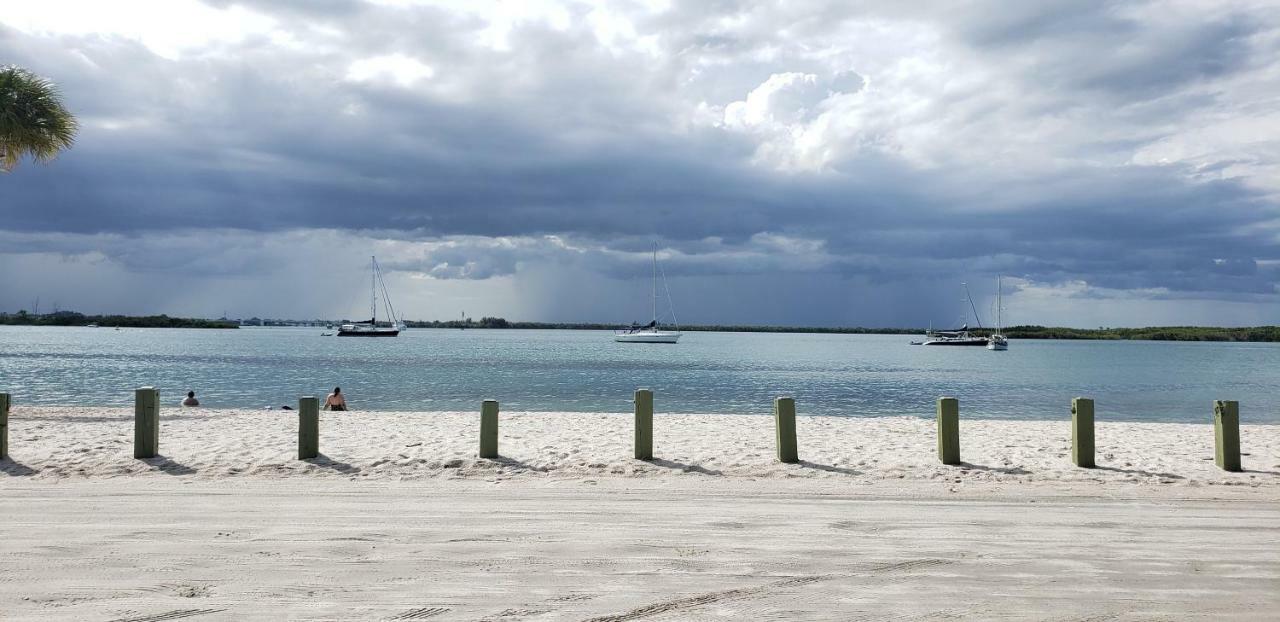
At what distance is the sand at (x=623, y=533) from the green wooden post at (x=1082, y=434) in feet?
1.40

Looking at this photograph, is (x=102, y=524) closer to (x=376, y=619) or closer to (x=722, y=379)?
(x=376, y=619)

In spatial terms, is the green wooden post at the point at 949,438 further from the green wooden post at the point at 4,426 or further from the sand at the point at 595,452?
the green wooden post at the point at 4,426

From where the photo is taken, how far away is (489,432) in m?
12.0

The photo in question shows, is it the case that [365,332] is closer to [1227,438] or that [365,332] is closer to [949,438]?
[949,438]

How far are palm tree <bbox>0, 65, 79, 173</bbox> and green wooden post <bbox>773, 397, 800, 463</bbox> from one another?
20.9m

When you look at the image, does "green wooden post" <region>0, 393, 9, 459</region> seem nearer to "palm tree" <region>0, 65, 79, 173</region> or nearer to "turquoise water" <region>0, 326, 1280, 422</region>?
"palm tree" <region>0, 65, 79, 173</region>

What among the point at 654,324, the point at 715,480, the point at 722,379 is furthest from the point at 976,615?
the point at 654,324

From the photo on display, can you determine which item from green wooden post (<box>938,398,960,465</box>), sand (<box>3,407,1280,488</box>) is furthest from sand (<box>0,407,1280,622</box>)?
green wooden post (<box>938,398,960,465</box>)

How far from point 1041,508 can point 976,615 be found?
4081mm

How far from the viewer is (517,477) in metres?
10.6

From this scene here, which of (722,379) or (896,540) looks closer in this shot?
(896,540)

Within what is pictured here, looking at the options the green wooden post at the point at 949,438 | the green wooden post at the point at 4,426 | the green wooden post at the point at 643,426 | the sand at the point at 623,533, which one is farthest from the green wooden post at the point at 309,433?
the green wooden post at the point at 949,438

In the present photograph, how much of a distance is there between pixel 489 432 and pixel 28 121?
17.9m

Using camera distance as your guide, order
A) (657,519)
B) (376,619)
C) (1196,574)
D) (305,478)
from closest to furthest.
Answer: (376,619) → (1196,574) → (657,519) → (305,478)
